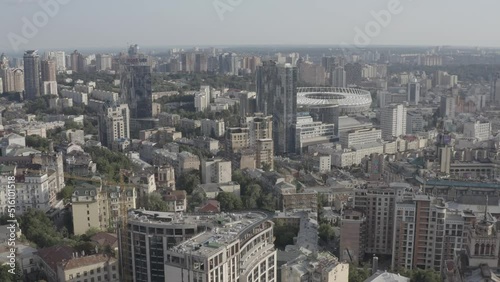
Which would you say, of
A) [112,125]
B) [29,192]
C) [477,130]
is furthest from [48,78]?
[477,130]

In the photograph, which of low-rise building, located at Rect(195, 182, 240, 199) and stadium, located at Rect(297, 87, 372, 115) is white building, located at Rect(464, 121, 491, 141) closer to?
stadium, located at Rect(297, 87, 372, 115)

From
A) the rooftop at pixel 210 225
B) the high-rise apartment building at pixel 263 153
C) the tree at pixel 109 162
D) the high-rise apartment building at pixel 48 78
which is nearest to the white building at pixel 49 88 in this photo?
the high-rise apartment building at pixel 48 78

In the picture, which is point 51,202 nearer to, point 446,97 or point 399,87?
point 446,97

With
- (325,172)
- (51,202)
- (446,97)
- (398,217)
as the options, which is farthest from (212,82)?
(398,217)

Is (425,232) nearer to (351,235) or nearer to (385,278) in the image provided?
(351,235)

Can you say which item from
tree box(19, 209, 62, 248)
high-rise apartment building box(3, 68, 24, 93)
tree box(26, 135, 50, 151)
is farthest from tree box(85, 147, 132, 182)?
high-rise apartment building box(3, 68, 24, 93)

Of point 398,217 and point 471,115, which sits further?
point 471,115

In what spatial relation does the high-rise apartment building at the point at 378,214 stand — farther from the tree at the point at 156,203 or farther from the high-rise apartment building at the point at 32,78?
the high-rise apartment building at the point at 32,78

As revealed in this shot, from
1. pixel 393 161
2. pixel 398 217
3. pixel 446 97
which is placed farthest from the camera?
pixel 446 97
